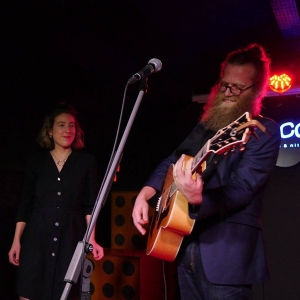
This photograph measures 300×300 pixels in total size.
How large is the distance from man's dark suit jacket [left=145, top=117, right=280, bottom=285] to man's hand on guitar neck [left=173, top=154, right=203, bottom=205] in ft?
0.23

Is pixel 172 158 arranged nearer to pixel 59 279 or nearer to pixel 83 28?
pixel 59 279

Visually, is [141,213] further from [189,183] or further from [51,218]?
[51,218]

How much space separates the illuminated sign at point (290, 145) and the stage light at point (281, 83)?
54 cm

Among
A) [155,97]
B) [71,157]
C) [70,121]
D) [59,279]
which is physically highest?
[155,97]

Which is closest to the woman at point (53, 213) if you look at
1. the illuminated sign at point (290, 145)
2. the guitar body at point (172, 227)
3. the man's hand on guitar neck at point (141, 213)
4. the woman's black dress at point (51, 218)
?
the woman's black dress at point (51, 218)

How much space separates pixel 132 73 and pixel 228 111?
264 cm

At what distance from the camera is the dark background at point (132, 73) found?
3.60m

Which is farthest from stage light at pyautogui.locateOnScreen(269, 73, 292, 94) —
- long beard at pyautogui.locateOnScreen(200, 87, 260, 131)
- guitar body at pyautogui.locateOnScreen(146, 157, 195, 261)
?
guitar body at pyautogui.locateOnScreen(146, 157, 195, 261)

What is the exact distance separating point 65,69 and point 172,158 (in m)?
1.98

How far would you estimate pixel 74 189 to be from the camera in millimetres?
3143

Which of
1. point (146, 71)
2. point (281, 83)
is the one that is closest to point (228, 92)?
point (146, 71)

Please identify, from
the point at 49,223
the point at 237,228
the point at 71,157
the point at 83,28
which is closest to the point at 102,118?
the point at 83,28

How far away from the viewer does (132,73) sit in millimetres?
4582

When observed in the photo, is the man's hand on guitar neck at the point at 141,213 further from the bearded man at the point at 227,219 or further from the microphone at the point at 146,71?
the microphone at the point at 146,71
